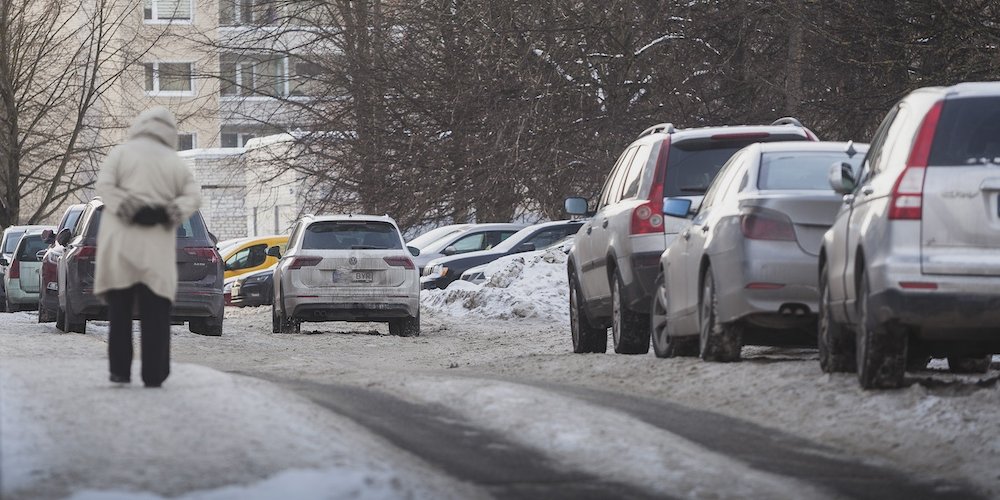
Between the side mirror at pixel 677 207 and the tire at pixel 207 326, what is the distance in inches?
348

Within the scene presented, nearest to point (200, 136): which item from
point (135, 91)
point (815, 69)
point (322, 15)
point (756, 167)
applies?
point (135, 91)

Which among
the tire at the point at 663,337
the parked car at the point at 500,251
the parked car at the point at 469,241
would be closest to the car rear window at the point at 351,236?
the parked car at the point at 500,251

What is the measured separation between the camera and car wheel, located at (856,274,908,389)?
998 cm

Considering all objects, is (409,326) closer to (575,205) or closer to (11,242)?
(575,205)

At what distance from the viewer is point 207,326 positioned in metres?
21.8

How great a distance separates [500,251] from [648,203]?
1601 centimetres

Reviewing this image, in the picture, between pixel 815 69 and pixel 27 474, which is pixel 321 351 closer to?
pixel 27 474

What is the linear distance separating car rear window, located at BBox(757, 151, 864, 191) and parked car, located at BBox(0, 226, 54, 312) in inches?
798

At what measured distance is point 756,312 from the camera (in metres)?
11.8

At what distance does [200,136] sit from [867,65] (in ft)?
193

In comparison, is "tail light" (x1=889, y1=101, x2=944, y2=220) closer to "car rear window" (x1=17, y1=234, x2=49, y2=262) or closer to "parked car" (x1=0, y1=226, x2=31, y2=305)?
"car rear window" (x1=17, y1=234, x2=49, y2=262)

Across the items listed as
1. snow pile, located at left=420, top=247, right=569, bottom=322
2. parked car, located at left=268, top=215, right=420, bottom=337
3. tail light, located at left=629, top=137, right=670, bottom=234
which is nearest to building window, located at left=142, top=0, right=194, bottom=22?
snow pile, located at left=420, top=247, right=569, bottom=322

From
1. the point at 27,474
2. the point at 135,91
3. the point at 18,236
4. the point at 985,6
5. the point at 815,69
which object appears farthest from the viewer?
the point at 135,91

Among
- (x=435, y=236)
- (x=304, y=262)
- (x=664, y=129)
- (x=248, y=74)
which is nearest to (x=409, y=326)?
(x=304, y=262)
